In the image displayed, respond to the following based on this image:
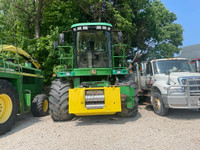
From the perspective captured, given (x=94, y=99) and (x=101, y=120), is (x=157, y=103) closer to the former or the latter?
(x=101, y=120)

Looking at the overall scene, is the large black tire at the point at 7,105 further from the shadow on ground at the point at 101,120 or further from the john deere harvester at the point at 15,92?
the shadow on ground at the point at 101,120

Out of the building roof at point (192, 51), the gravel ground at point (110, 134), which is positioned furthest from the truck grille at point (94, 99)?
the building roof at point (192, 51)

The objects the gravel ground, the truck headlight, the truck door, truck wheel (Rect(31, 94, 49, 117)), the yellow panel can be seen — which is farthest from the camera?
the truck door

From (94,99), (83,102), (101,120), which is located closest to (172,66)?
(101,120)

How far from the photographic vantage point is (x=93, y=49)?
5777mm

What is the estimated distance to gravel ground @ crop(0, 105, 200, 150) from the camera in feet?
11.3

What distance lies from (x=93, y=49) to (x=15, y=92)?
283cm

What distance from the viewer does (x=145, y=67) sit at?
7.56m

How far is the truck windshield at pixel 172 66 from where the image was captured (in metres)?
6.58

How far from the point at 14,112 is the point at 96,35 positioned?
3540 mm

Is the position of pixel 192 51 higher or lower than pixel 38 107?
higher

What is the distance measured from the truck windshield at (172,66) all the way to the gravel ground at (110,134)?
191 centimetres

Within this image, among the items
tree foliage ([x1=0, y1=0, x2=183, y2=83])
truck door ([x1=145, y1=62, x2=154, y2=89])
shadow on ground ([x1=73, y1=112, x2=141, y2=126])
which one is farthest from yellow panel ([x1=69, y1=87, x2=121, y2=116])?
tree foliage ([x1=0, y1=0, x2=183, y2=83])

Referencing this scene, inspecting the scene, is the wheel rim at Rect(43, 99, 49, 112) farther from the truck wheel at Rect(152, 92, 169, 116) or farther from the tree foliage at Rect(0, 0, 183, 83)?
the truck wheel at Rect(152, 92, 169, 116)
